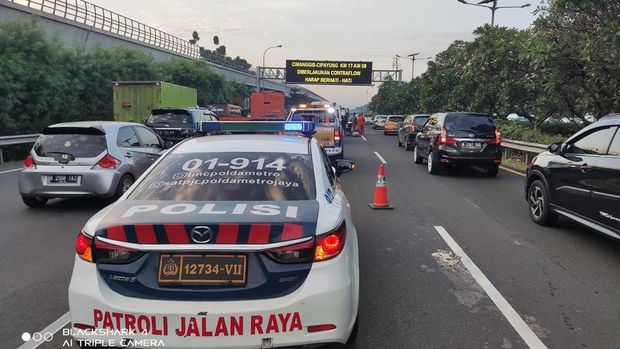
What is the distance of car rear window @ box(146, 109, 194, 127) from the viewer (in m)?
15.9

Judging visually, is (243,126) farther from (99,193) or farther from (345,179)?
(345,179)

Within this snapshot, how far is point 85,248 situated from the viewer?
121 inches

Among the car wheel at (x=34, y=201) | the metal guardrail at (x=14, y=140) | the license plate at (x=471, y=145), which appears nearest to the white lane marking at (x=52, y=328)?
the car wheel at (x=34, y=201)

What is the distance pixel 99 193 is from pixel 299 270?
645 centimetres

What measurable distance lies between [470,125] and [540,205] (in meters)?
6.10

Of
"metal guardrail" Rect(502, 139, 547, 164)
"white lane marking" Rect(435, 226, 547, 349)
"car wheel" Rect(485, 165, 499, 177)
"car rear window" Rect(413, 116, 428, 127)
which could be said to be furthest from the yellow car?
"white lane marking" Rect(435, 226, 547, 349)

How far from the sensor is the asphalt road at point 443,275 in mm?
4047

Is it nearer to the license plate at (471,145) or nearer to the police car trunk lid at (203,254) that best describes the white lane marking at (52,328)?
the police car trunk lid at (203,254)

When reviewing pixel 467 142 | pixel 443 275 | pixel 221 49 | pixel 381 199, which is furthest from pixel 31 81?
pixel 221 49

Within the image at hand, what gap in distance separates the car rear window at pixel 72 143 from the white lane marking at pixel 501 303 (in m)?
5.91

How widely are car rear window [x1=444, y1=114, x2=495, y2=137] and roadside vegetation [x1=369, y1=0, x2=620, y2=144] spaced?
2010 mm

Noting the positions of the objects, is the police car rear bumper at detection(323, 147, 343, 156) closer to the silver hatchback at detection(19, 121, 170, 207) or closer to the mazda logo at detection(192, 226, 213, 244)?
the silver hatchback at detection(19, 121, 170, 207)

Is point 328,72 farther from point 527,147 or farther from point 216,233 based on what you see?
point 216,233

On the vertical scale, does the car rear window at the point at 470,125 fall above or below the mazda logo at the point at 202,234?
above
